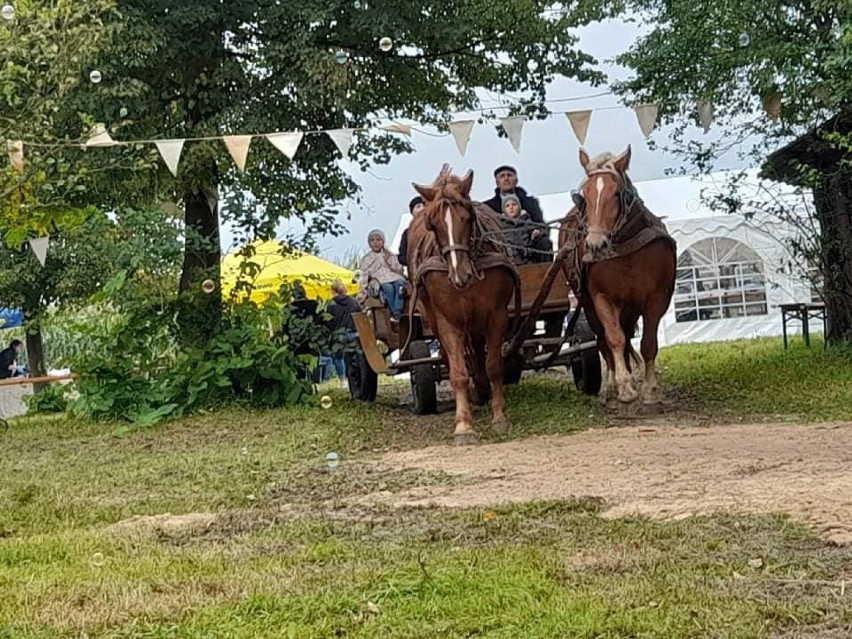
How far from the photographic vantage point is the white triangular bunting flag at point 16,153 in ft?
28.3

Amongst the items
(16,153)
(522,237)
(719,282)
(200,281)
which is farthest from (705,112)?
(719,282)

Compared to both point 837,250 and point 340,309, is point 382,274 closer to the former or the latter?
point 340,309

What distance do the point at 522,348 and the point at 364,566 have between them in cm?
591

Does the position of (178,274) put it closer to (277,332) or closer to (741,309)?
(277,332)

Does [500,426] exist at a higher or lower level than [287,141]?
lower

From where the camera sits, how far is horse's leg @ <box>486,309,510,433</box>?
8516 millimetres

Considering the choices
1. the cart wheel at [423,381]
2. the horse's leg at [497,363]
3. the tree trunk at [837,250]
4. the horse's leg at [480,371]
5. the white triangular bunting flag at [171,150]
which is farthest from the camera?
the tree trunk at [837,250]

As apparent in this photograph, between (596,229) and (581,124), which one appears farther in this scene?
(581,124)

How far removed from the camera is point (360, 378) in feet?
39.7

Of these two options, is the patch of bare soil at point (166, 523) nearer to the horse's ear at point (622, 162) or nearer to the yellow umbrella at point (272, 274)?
the horse's ear at point (622, 162)

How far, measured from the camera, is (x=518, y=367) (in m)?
10.1

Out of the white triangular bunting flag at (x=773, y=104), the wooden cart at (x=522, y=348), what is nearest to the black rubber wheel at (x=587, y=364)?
the wooden cart at (x=522, y=348)

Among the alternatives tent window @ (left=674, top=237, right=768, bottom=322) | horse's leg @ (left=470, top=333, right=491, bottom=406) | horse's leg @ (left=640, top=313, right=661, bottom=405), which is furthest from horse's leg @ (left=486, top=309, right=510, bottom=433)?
tent window @ (left=674, top=237, right=768, bottom=322)

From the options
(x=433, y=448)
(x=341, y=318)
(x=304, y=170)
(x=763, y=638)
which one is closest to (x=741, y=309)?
(x=341, y=318)
